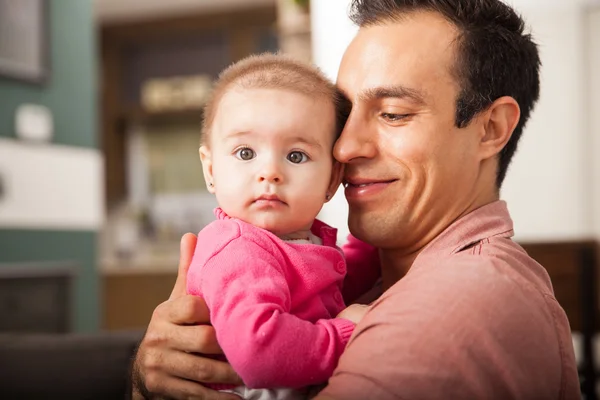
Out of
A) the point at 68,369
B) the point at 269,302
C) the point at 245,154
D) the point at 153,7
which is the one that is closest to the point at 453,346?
the point at 269,302

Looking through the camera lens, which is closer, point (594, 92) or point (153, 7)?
point (594, 92)

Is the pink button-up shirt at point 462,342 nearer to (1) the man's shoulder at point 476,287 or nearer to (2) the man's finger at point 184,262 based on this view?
(1) the man's shoulder at point 476,287

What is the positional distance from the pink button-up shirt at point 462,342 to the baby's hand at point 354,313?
0.03m

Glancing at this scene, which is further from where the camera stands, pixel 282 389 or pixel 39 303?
pixel 39 303

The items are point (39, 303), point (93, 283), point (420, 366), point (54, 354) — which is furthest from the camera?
point (93, 283)

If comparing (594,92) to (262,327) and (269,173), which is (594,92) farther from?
(262,327)

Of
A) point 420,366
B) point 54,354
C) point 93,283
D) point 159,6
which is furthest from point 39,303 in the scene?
point 420,366

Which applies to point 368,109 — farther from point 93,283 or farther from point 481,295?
point 93,283

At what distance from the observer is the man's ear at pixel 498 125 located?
4.82 ft

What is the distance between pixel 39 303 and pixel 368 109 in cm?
366

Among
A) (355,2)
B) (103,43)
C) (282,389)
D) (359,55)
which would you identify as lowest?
(282,389)

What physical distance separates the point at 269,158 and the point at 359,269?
55 centimetres

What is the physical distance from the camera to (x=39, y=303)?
447 cm

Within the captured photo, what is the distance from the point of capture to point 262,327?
3.34 ft
